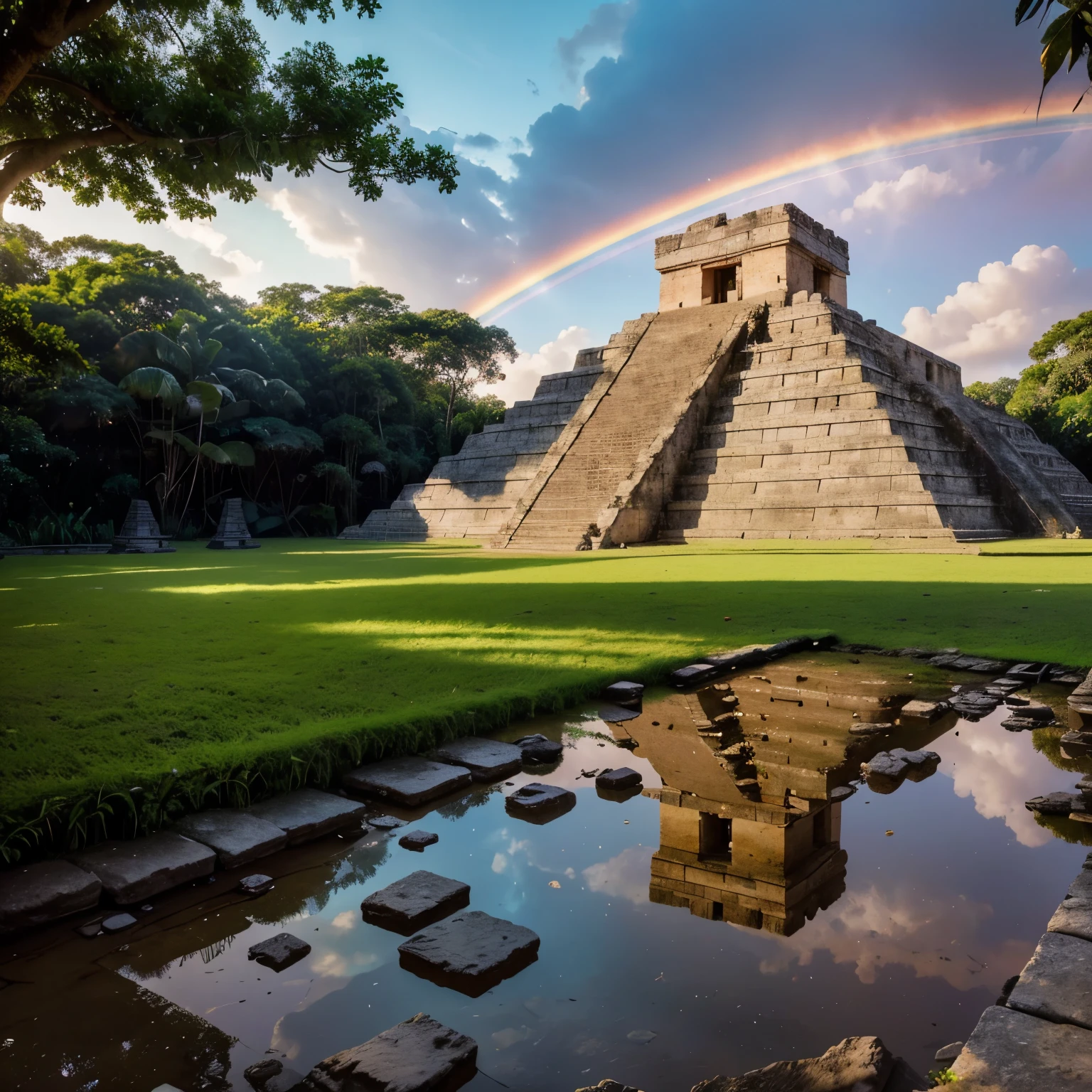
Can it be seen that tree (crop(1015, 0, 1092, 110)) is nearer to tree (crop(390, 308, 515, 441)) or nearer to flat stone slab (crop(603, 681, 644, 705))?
flat stone slab (crop(603, 681, 644, 705))

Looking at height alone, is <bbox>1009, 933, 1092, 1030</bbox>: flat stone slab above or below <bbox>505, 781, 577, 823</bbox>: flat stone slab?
above

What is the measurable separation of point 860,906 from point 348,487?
25317mm

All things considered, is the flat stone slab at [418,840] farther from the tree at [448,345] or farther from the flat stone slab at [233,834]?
the tree at [448,345]

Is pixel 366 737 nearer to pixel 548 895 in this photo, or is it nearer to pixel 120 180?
pixel 548 895

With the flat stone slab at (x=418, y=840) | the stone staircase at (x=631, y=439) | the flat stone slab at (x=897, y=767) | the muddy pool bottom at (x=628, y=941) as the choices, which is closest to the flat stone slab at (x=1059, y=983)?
the muddy pool bottom at (x=628, y=941)

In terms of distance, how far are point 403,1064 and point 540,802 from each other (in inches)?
50.9

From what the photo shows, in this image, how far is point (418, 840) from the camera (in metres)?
2.39

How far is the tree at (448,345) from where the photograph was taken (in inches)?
1594

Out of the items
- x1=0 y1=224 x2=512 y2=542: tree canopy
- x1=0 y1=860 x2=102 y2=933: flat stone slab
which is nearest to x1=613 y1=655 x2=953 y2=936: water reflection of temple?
x1=0 y1=860 x2=102 y2=933: flat stone slab

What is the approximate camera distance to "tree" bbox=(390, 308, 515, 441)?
40.5 meters

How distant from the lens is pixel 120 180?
31.1 ft

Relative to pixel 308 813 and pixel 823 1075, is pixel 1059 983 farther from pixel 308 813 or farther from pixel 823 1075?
pixel 308 813

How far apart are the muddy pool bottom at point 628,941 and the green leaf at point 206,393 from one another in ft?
68.8

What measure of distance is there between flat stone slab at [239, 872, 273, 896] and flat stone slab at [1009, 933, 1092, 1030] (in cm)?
176
